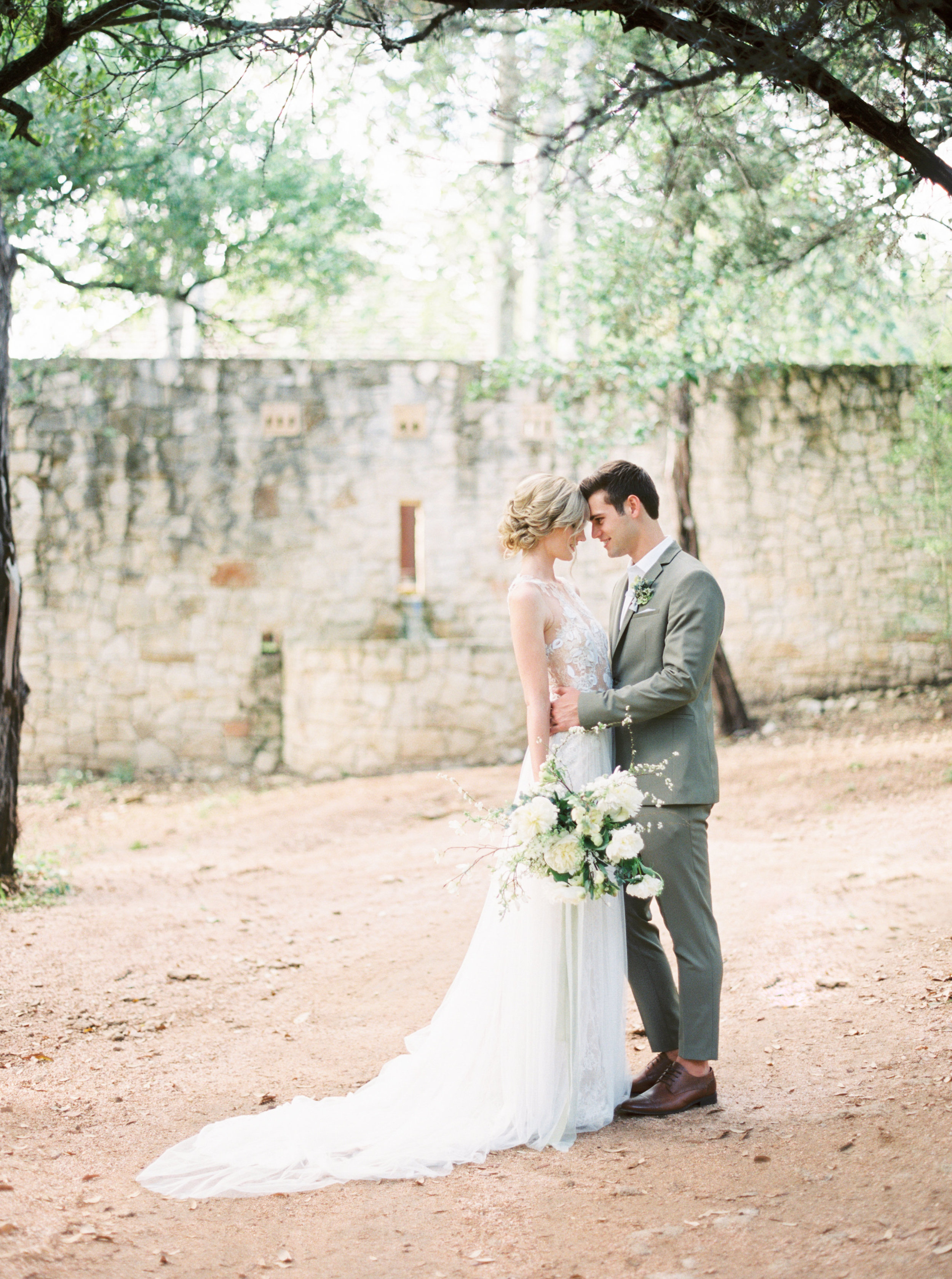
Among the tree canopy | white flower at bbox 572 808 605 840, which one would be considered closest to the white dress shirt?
white flower at bbox 572 808 605 840

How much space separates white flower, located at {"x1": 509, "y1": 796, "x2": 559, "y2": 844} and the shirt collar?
2.59ft

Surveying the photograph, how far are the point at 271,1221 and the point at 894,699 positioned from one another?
832 cm

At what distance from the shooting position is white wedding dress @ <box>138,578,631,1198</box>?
2.90 m

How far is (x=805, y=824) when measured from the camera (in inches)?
280

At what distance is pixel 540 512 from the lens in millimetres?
3223

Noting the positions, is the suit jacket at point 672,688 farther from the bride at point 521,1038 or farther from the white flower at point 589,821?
the white flower at point 589,821

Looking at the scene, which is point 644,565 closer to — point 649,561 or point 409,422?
point 649,561

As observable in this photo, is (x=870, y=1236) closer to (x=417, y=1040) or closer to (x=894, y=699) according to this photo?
(x=417, y=1040)

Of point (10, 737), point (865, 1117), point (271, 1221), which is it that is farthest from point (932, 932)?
point (10, 737)

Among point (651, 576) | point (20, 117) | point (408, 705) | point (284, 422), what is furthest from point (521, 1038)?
point (284, 422)

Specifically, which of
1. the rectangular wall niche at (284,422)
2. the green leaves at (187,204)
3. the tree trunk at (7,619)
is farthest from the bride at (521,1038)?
the rectangular wall niche at (284,422)

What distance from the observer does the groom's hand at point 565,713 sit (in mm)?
3178

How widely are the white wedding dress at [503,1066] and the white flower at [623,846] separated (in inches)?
12.2

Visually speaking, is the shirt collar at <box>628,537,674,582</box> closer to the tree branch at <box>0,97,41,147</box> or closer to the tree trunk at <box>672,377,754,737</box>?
the tree branch at <box>0,97,41,147</box>
